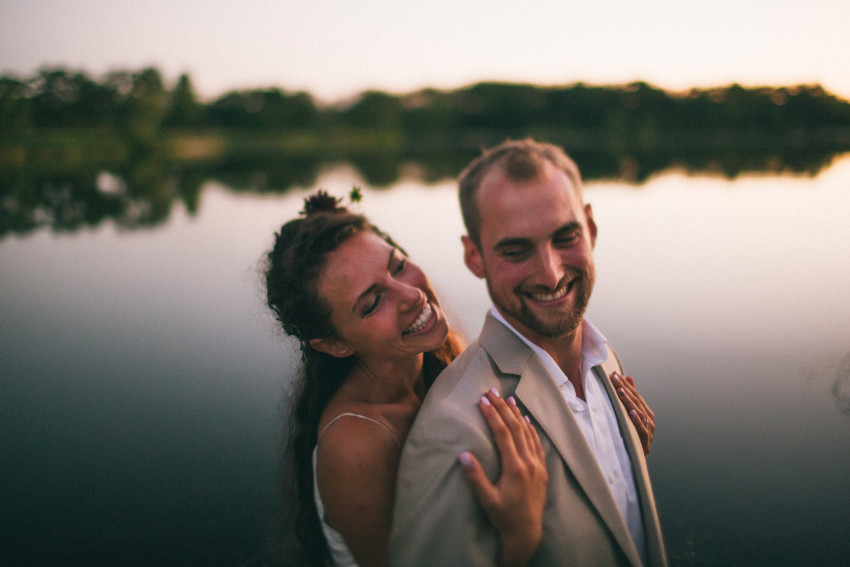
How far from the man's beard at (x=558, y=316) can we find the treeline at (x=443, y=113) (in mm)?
80376

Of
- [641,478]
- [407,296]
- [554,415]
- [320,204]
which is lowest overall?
[641,478]

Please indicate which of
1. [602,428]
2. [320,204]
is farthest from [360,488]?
[320,204]

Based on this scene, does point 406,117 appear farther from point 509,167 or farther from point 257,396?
point 509,167

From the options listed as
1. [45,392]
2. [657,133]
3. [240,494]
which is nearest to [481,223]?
[240,494]

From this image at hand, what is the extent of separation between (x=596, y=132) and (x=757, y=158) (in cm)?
4819

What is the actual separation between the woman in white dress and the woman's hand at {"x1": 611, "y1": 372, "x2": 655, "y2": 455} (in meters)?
0.06

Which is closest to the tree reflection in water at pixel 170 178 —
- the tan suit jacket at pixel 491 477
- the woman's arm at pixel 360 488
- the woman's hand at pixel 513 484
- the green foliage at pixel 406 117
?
the green foliage at pixel 406 117

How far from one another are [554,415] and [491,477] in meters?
0.43

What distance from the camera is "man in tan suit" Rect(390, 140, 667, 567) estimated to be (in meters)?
2.07

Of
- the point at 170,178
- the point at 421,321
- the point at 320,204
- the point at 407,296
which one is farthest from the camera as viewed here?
the point at 170,178

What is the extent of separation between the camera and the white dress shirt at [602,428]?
2.50 metres

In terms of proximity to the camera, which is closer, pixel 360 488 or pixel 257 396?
pixel 360 488

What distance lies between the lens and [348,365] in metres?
3.69

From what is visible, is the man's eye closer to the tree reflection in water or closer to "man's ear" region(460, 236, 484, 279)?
"man's ear" region(460, 236, 484, 279)
